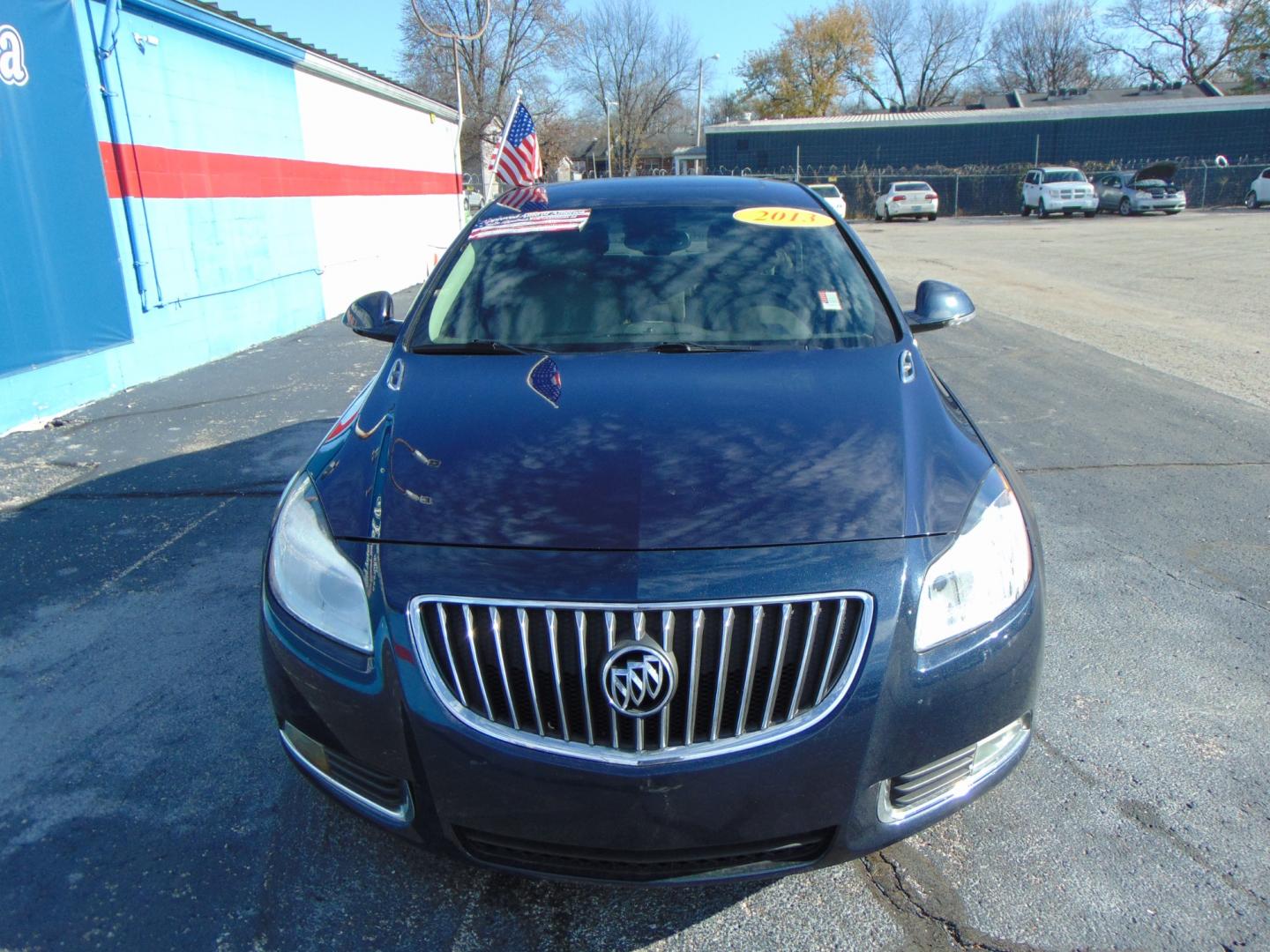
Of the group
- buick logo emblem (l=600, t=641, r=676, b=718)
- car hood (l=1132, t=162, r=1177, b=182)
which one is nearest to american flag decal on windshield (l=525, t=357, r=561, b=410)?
buick logo emblem (l=600, t=641, r=676, b=718)

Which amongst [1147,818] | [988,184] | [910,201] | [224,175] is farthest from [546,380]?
[988,184]

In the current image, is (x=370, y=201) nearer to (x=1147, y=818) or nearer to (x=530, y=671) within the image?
(x=530, y=671)

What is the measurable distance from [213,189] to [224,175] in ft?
1.15

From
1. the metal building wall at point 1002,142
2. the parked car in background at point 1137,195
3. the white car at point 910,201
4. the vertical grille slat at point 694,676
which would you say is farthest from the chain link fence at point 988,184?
the vertical grille slat at point 694,676

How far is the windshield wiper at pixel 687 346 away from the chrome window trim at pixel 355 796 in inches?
62.5

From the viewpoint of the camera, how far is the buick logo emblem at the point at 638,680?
187 centimetres

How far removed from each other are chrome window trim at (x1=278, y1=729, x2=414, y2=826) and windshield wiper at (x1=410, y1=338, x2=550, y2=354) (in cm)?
133

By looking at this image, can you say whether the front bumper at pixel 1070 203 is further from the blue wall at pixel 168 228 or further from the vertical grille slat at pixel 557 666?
the vertical grille slat at pixel 557 666

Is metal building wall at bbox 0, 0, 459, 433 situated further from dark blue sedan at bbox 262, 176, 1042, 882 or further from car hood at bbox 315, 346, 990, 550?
dark blue sedan at bbox 262, 176, 1042, 882

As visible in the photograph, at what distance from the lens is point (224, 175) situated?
399 inches

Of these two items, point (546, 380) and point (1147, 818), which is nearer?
point (1147, 818)

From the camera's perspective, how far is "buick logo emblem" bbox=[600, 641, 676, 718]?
1.87m

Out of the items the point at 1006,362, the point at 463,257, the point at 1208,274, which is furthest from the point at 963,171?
the point at 463,257

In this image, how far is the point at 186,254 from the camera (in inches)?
365
